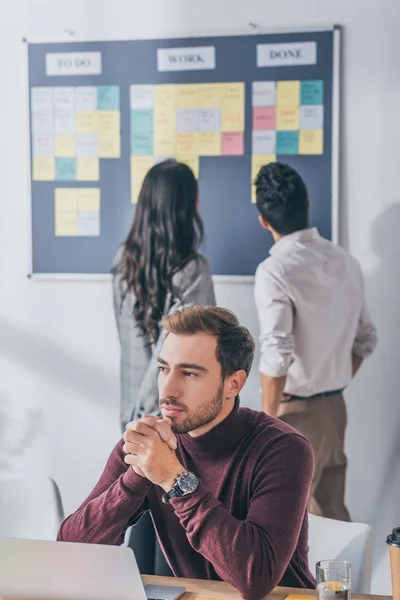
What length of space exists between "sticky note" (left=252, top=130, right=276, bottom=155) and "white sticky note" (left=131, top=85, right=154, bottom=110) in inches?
16.7

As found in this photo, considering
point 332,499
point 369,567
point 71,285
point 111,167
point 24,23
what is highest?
point 24,23

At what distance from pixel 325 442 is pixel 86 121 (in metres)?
1.53

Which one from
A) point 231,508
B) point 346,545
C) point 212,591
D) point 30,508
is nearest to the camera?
point 212,591

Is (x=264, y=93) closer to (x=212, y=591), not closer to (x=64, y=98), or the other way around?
(x=64, y=98)

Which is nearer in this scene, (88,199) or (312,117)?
(312,117)

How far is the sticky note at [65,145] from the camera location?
11.5ft

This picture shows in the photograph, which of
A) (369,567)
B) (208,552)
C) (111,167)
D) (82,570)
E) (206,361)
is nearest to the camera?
(82,570)

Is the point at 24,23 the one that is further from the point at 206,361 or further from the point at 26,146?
the point at 206,361

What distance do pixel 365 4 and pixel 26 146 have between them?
1.40m

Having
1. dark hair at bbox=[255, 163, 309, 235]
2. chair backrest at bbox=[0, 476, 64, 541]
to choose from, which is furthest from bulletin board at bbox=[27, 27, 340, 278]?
chair backrest at bbox=[0, 476, 64, 541]

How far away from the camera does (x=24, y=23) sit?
350 centimetres

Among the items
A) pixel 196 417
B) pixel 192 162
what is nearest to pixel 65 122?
pixel 192 162

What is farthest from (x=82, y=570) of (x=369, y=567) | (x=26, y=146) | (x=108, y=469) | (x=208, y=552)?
(x=26, y=146)

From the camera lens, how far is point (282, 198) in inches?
123
